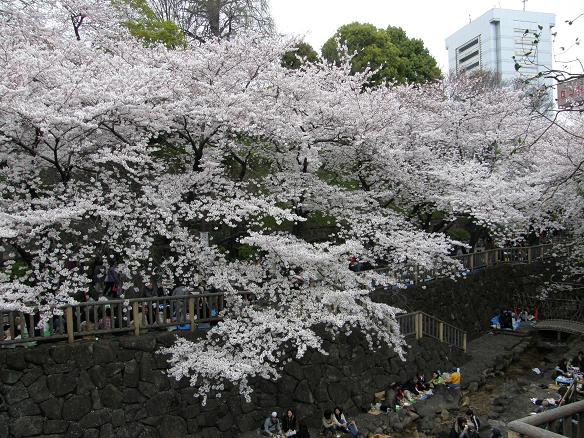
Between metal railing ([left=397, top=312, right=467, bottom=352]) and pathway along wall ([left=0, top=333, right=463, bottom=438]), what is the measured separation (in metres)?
2.63

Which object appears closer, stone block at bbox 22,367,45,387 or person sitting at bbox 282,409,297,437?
stone block at bbox 22,367,45,387

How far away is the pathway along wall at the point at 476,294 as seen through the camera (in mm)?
17688

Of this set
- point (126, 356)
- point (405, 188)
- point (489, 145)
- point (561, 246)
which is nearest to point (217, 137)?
point (126, 356)

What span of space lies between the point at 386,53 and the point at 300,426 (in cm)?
2317

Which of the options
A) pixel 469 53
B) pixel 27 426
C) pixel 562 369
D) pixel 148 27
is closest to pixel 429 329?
pixel 562 369

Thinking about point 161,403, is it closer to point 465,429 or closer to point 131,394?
point 131,394

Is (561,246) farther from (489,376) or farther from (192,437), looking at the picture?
(192,437)

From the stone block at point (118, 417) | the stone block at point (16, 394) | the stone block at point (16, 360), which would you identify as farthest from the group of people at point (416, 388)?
the stone block at point (16, 360)

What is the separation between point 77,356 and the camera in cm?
995

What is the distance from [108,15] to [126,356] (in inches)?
460

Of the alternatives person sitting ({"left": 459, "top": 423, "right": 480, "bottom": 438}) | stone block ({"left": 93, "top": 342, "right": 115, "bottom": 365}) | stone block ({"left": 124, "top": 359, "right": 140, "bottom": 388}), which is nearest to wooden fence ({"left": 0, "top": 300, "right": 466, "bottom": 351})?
stone block ({"left": 93, "top": 342, "right": 115, "bottom": 365})

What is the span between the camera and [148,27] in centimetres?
1869

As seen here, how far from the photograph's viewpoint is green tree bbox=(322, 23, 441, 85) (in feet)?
91.9

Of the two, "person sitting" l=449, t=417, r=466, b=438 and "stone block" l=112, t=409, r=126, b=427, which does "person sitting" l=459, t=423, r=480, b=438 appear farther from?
"stone block" l=112, t=409, r=126, b=427
